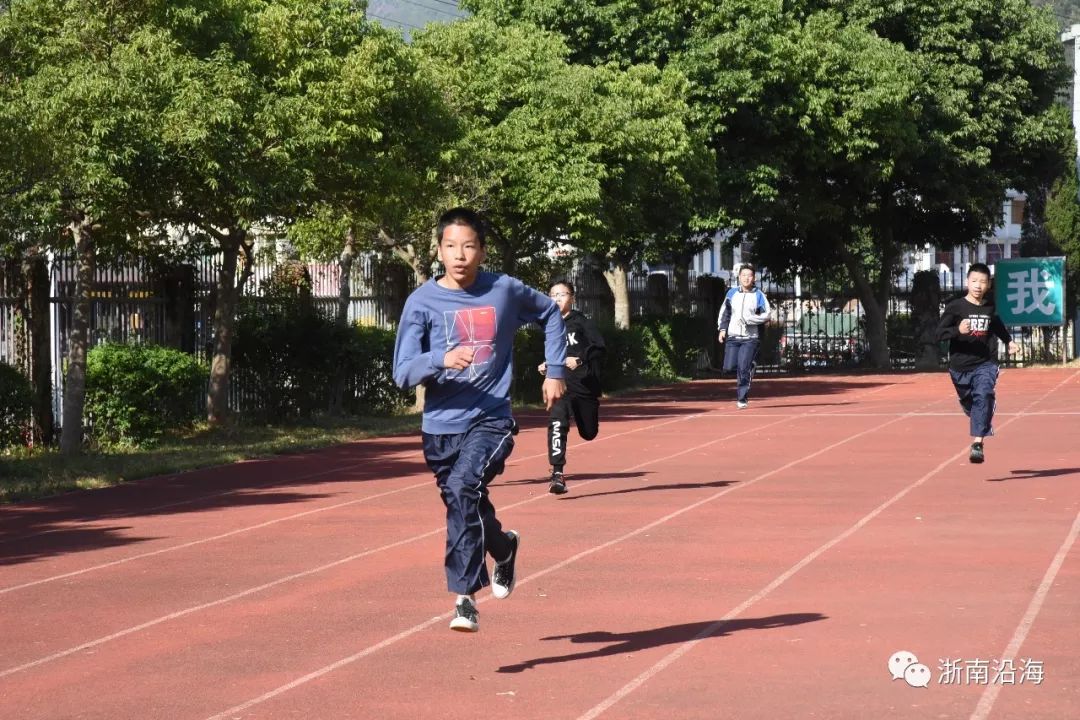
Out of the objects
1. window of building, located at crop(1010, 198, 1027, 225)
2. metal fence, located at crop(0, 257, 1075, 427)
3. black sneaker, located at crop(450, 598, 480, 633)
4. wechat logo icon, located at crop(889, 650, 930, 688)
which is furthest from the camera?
window of building, located at crop(1010, 198, 1027, 225)

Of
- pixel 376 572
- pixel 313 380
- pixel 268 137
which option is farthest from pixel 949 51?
pixel 376 572

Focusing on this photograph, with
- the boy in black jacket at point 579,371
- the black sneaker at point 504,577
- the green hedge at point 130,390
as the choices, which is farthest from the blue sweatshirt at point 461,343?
the green hedge at point 130,390

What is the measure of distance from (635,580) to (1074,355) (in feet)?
119

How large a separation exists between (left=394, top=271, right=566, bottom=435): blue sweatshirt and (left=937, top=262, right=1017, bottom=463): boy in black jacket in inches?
305

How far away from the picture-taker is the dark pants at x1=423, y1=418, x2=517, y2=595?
22.9ft

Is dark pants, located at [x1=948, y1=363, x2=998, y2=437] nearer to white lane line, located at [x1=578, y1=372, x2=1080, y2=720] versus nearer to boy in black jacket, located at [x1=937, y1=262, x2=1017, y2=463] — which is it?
boy in black jacket, located at [x1=937, y1=262, x2=1017, y2=463]

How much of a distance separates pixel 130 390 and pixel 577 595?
1127 cm

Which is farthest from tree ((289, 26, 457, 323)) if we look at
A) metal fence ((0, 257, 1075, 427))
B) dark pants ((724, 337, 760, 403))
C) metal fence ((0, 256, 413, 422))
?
dark pants ((724, 337, 760, 403))

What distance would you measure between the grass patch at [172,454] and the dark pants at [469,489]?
8.05 m

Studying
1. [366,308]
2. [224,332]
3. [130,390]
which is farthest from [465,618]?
[366,308]

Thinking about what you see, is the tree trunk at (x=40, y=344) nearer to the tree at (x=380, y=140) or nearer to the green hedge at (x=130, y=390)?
the green hedge at (x=130, y=390)

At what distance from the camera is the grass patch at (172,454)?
1512 cm

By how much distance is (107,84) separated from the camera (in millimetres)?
15703

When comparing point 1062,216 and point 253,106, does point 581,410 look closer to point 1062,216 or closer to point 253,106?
point 253,106
